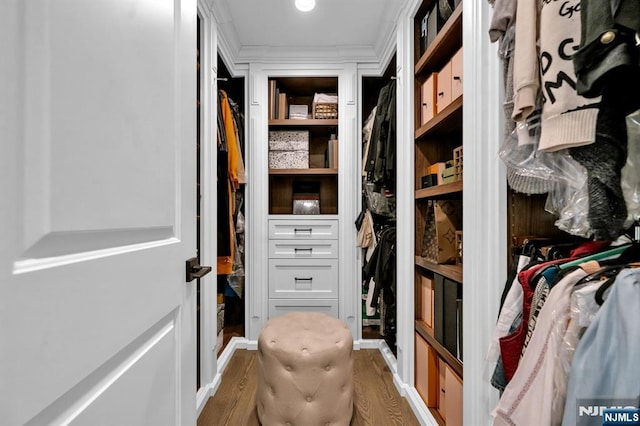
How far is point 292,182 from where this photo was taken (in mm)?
3086

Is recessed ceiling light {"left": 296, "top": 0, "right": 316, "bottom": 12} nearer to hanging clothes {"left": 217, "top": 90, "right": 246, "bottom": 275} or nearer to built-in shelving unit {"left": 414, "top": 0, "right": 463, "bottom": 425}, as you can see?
built-in shelving unit {"left": 414, "top": 0, "right": 463, "bottom": 425}

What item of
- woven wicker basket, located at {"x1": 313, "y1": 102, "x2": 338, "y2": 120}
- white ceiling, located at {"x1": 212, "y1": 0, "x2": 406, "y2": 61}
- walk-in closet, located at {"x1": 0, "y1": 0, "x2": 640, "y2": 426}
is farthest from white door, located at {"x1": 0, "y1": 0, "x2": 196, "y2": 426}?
woven wicker basket, located at {"x1": 313, "y1": 102, "x2": 338, "y2": 120}

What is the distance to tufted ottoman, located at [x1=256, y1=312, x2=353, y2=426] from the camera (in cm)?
152

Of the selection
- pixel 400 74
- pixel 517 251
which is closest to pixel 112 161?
pixel 517 251

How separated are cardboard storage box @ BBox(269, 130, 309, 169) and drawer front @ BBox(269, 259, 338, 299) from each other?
2.65 ft

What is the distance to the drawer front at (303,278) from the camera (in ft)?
8.85

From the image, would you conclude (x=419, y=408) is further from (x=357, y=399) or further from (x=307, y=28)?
(x=307, y=28)

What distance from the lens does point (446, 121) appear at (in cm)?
161

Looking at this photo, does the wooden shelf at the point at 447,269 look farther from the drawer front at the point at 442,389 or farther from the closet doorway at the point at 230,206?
the closet doorway at the point at 230,206

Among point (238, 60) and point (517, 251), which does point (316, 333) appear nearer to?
point (517, 251)

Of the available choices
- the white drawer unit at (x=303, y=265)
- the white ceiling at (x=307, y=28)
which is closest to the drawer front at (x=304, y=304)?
the white drawer unit at (x=303, y=265)

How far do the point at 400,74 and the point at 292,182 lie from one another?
4.52 ft

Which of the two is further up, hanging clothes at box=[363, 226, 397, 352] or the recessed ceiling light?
the recessed ceiling light

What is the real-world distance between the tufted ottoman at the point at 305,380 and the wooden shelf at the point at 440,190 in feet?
2.78
